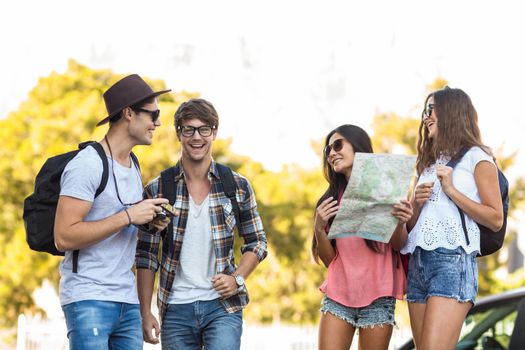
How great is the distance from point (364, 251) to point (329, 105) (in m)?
110

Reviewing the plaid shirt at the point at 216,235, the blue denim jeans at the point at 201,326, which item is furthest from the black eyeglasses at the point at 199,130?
the blue denim jeans at the point at 201,326

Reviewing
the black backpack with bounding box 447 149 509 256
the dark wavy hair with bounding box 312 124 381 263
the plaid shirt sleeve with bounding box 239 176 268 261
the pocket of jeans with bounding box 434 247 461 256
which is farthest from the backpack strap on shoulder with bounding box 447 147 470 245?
the plaid shirt sleeve with bounding box 239 176 268 261

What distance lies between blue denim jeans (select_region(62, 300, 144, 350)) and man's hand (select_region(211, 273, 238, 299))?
0.50 meters

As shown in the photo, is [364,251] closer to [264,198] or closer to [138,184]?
[138,184]

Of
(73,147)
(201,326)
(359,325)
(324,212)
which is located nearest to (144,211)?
(201,326)

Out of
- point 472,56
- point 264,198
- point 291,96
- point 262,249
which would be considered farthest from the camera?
point 291,96

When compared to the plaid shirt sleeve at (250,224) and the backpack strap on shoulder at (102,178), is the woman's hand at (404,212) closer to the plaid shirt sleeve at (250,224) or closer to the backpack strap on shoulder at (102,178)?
the plaid shirt sleeve at (250,224)

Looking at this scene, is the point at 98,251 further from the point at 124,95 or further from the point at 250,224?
the point at 250,224

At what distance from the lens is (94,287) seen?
4.54m

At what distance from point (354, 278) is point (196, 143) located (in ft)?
3.57

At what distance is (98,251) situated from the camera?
4617mm

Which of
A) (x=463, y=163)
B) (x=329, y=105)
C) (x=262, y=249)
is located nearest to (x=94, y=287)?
(x=262, y=249)

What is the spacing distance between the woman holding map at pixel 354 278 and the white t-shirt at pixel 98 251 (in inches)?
44.0

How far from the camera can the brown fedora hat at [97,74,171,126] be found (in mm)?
4805
